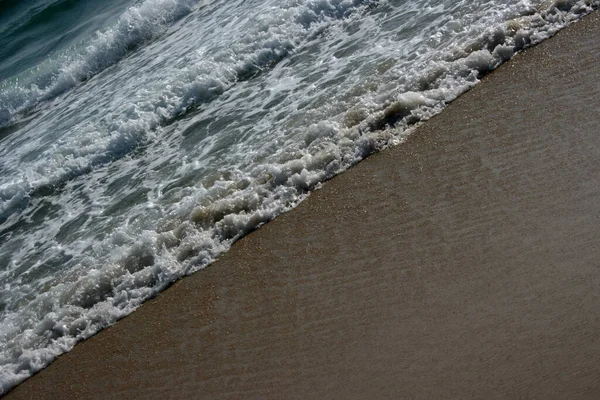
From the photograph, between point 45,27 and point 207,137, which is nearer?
point 207,137

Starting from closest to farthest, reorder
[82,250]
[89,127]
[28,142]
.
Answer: [82,250] → [89,127] → [28,142]

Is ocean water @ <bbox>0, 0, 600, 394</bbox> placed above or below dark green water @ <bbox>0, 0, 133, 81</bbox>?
below

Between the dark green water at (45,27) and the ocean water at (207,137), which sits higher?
the dark green water at (45,27)

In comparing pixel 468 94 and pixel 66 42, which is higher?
pixel 66 42

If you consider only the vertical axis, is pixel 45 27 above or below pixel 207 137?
above

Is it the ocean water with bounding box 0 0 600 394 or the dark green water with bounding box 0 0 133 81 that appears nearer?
the ocean water with bounding box 0 0 600 394

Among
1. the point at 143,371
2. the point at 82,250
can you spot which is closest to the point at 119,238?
the point at 82,250

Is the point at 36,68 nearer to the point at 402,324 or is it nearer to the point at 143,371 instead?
the point at 143,371

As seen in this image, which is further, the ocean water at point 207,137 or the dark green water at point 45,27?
the dark green water at point 45,27
